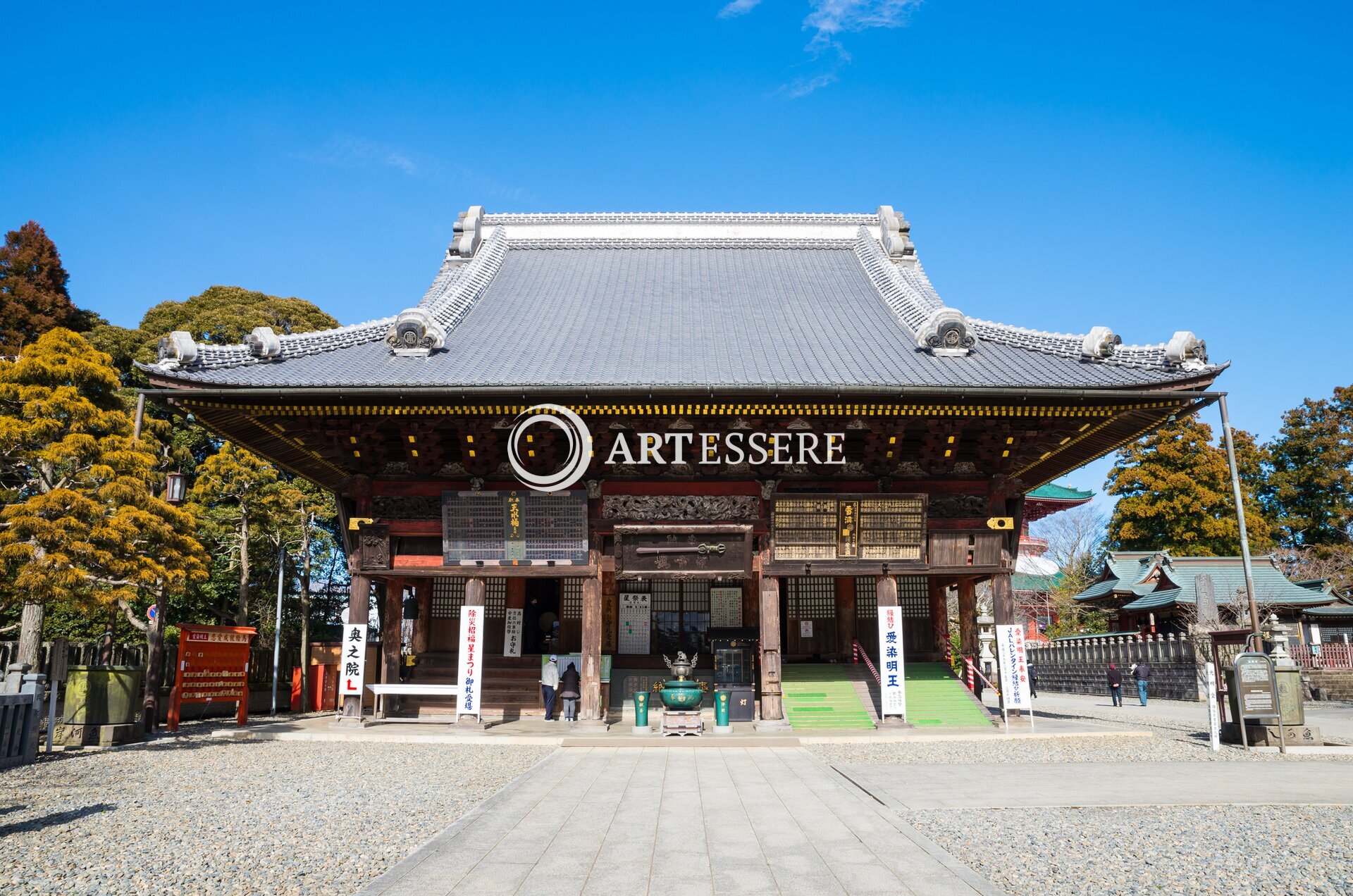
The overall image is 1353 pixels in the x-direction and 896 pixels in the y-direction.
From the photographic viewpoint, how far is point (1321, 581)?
103 feet

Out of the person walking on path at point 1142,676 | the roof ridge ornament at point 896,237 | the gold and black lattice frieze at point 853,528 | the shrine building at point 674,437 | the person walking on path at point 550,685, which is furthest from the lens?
the person walking on path at point 1142,676

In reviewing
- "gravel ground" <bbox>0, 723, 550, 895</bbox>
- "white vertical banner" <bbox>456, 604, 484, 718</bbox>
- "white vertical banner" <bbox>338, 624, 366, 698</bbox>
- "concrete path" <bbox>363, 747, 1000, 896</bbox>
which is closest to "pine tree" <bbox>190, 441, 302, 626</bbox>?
"white vertical banner" <bbox>338, 624, 366, 698</bbox>

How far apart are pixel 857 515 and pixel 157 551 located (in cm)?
1266

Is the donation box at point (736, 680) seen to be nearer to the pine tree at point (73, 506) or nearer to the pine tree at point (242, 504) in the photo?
the pine tree at point (73, 506)

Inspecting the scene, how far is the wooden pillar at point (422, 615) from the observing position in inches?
774

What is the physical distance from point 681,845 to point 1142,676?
2538cm

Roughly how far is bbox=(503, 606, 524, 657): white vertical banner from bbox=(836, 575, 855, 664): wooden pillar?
7.76m

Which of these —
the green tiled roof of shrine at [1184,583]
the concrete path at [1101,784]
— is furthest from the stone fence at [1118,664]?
the concrete path at [1101,784]

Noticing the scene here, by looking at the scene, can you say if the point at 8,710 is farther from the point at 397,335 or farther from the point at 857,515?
the point at 857,515

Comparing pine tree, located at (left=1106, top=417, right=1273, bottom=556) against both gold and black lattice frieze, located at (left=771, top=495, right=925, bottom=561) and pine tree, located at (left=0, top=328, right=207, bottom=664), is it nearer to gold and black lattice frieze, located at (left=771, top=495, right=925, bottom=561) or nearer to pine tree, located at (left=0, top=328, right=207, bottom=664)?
gold and black lattice frieze, located at (left=771, top=495, right=925, bottom=561)

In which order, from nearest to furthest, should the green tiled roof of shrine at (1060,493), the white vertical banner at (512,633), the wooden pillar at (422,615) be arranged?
the white vertical banner at (512,633) < the wooden pillar at (422,615) < the green tiled roof of shrine at (1060,493)

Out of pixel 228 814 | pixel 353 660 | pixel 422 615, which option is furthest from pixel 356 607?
pixel 228 814

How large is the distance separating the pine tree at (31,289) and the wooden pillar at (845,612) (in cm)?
2702

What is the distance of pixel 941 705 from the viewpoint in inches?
642
